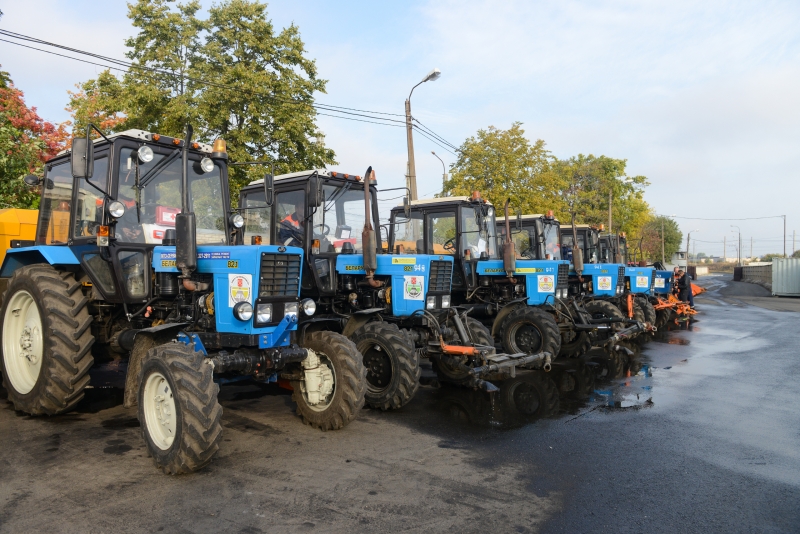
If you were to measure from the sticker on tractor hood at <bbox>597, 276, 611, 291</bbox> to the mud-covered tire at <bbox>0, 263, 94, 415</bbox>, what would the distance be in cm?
1060

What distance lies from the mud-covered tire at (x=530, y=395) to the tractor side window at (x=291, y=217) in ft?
10.6

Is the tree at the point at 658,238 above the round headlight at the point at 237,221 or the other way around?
above

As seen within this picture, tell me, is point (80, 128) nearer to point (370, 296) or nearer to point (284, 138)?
point (284, 138)

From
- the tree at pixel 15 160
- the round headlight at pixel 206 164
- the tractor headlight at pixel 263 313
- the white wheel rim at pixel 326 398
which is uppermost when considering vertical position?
the tree at pixel 15 160

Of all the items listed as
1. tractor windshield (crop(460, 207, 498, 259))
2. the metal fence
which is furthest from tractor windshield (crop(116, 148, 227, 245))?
the metal fence

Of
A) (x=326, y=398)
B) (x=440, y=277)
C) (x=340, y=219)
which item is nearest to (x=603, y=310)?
(x=440, y=277)

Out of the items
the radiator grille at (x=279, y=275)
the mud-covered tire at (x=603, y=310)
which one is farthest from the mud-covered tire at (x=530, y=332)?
the radiator grille at (x=279, y=275)

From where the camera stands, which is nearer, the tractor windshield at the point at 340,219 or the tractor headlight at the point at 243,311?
the tractor headlight at the point at 243,311

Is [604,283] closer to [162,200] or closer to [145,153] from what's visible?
[162,200]

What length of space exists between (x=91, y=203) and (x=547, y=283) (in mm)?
7453

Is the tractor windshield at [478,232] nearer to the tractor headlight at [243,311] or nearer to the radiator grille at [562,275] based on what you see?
the radiator grille at [562,275]

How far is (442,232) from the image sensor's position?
10234 millimetres

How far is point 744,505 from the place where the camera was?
4.04 m

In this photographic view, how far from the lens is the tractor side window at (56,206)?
609 cm
